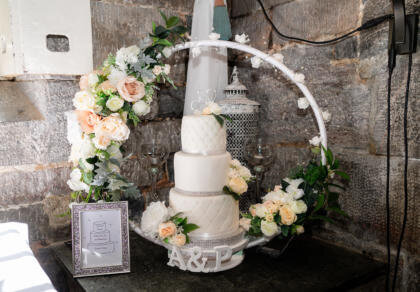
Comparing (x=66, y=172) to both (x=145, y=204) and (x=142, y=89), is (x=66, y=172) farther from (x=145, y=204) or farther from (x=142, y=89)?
(x=142, y=89)

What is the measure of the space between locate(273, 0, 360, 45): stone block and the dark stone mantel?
0.91 meters

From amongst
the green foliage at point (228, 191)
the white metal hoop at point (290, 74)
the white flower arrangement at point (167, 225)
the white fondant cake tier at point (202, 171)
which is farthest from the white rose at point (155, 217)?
the white metal hoop at point (290, 74)

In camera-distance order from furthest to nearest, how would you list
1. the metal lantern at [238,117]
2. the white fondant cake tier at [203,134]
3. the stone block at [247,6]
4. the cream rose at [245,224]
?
the stone block at [247,6] → the metal lantern at [238,117] → the cream rose at [245,224] → the white fondant cake tier at [203,134]

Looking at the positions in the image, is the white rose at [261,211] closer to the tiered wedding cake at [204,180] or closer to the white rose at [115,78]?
the tiered wedding cake at [204,180]

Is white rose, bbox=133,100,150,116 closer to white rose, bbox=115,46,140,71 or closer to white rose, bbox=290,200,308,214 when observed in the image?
white rose, bbox=115,46,140,71

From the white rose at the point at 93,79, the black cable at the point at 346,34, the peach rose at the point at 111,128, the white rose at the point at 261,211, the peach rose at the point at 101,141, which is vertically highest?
the black cable at the point at 346,34

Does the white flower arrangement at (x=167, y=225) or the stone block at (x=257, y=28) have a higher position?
the stone block at (x=257, y=28)

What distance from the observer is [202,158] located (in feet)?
3.86

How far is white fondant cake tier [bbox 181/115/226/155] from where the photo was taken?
1189mm

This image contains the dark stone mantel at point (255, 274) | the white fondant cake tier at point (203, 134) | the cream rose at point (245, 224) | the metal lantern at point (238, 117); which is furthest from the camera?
the metal lantern at point (238, 117)

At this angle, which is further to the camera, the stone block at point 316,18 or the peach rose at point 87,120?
the stone block at point 316,18

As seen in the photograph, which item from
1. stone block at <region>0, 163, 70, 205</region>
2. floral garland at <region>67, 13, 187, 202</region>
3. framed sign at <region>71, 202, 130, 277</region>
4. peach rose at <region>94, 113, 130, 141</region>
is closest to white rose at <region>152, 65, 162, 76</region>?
floral garland at <region>67, 13, 187, 202</region>

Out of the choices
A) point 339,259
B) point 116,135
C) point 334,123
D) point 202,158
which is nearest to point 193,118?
point 202,158

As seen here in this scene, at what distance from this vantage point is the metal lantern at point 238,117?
1484mm
